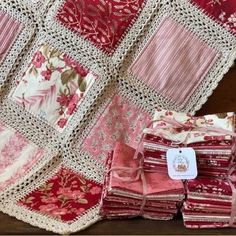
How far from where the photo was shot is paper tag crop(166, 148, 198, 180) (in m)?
1.18

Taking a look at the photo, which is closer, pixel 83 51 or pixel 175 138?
pixel 175 138

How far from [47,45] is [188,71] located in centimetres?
40

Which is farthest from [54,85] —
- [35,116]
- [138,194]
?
[138,194]

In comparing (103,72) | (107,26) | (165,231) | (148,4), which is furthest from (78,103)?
(165,231)

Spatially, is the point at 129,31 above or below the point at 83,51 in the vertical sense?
above

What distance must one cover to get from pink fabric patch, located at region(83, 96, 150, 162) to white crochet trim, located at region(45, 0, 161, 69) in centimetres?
11

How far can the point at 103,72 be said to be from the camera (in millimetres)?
1439

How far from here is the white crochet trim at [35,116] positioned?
144cm

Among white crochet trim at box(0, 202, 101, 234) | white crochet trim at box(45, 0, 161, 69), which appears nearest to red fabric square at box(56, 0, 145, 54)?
white crochet trim at box(45, 0, 161, 69)

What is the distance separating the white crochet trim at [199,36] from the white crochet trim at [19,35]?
0.29 meters

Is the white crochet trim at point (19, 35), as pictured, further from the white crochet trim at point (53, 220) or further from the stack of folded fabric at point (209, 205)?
the stack of folded fabric at point (209, 205)

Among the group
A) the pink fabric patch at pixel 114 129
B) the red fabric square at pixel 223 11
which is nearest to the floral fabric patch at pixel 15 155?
the pink fabric patch at pixel 114 129

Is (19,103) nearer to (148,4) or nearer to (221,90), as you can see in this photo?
(148,4)

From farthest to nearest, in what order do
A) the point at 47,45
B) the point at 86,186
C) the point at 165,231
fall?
the point at 47,45 → the point at 86,186 → the point at 165,231
